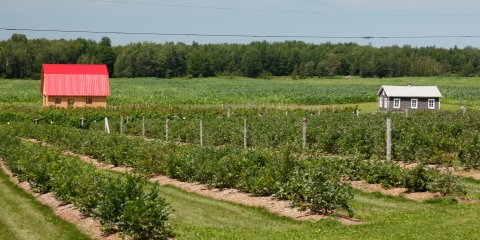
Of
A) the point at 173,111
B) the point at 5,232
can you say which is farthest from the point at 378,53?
the point at 5,232

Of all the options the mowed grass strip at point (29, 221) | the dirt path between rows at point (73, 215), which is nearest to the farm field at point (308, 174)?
the dirt path between rows at point (73, 215)

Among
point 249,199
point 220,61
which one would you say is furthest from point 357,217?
point 220,61

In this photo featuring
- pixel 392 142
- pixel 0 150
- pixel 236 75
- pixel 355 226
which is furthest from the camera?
pixel 236 75

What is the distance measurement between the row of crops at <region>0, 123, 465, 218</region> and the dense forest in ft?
406

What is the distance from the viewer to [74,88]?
202 ft

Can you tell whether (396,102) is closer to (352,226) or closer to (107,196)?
(352,226)

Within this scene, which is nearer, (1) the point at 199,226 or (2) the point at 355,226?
(2) the point at 355,226

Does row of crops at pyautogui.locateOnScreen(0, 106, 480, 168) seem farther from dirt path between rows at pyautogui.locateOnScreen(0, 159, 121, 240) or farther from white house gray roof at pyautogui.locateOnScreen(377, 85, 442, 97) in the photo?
white house gray roof at pyautogui.locateOnScreen(377, 85, 442, 97)

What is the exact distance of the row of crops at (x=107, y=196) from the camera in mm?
12164

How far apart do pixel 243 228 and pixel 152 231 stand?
2416mm

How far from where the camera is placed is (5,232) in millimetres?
14625

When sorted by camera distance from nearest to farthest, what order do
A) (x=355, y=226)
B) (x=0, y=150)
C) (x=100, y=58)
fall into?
(x=355, y=226), (x=0, y=150), (x=100, y=58)

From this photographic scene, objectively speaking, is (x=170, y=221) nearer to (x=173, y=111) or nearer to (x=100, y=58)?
(x=173, y=111)

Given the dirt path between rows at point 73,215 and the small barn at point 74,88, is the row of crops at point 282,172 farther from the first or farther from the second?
the small barn at point 74,88
